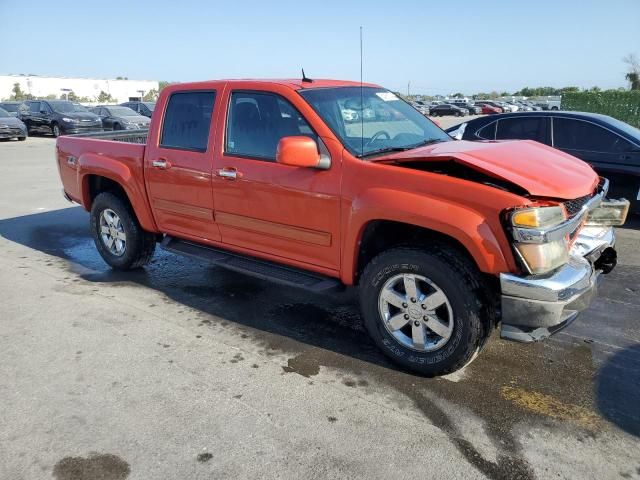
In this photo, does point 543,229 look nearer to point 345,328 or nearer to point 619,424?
point 619,424

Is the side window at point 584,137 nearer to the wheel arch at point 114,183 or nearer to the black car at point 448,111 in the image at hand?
the wheel arch at point 114,183

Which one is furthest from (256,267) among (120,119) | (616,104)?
(616,104)

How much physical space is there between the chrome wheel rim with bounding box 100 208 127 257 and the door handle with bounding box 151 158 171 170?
3.15ft

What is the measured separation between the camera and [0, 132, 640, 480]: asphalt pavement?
260 centimetres

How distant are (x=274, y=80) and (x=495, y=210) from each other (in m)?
2.18

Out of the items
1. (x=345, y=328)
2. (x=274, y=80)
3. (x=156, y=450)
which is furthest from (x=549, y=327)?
(x=274, y=80)

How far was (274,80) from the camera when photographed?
4250mm

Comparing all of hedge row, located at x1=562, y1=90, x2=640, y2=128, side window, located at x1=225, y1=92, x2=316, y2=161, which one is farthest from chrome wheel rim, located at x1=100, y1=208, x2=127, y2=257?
hedge row, located at x1=562, y1=90, x2=640, y2=128

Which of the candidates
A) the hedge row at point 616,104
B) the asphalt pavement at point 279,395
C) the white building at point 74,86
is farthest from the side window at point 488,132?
the white building at point 74,86

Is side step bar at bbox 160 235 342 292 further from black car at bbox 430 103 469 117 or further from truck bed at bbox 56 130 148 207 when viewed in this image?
black car at bbox 430 103 469 117

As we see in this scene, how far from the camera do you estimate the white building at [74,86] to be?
67300mm

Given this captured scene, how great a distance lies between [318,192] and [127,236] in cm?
258

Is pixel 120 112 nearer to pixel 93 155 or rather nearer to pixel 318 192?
pixel 93 155

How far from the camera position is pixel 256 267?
421 centimetres
